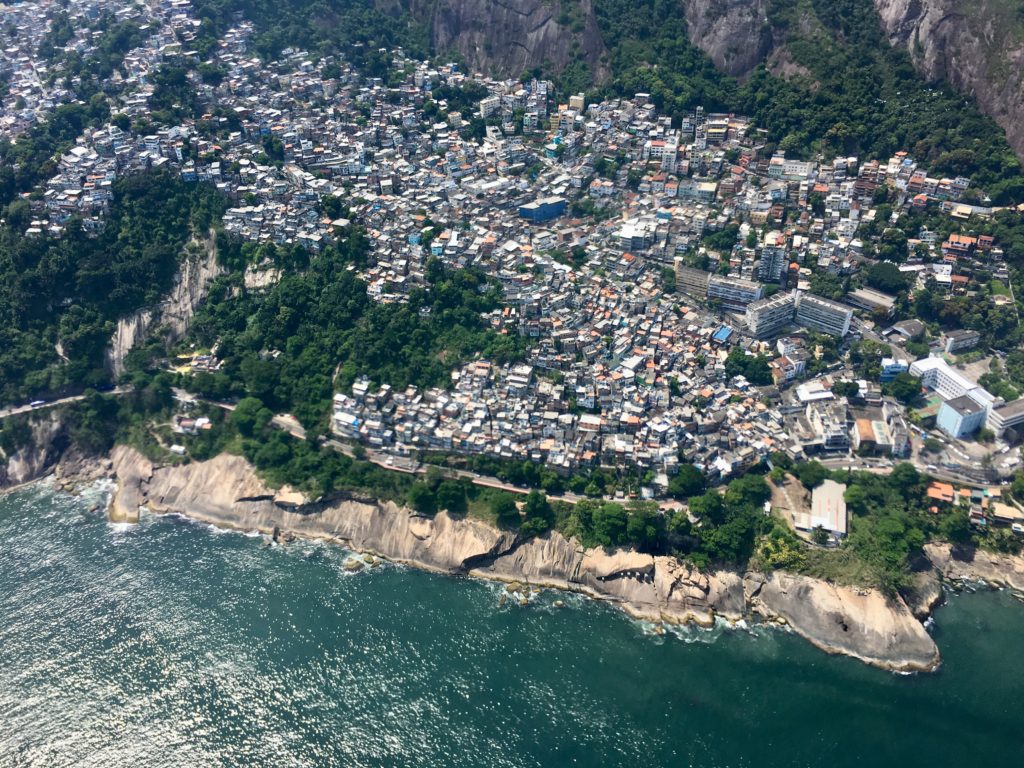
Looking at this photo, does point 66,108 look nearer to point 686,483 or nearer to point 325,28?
point 325,28

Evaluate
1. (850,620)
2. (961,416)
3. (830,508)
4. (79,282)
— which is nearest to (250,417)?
(79,282)

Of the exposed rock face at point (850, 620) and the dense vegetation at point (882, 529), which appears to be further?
the dense vegetation at point (882, 529)

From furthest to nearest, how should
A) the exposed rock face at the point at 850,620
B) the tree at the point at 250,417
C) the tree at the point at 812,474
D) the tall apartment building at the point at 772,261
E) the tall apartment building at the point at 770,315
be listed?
the tall apartment building at the point at 772,261 → the tall apartment building at the point at 770,315 → the tree at the point at 250,417 → the tree at the point at 812,474 → the exposed rock face at the point at 850,620

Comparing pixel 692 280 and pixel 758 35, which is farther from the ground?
pixel 758 35

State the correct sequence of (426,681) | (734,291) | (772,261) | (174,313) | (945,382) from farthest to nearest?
1. (174,313)
2. (772,261)
3. (734,291)
4. (945,382)
5. (426,681)

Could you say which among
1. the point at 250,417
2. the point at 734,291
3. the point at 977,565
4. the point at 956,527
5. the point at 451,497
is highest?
the point at 734,291

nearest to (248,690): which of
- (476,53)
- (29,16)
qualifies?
(476,53)

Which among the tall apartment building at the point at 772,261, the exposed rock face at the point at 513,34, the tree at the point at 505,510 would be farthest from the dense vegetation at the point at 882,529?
the exposed rock face at the point at 513,34

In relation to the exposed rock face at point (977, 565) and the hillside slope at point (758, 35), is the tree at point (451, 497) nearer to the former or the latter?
the exposed rock face at point (977, 565)
